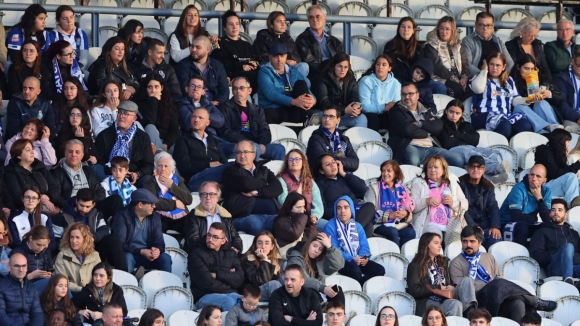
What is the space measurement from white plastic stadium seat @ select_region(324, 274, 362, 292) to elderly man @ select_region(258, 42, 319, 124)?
294cm

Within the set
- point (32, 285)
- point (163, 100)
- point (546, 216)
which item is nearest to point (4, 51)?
point (163, 100)

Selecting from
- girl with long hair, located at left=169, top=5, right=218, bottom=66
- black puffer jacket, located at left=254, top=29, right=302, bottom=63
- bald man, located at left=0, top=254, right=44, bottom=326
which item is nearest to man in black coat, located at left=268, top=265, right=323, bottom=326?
bald man, located at left=0, top=254, right=44, bottom=326

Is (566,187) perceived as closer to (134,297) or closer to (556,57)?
(556,57)

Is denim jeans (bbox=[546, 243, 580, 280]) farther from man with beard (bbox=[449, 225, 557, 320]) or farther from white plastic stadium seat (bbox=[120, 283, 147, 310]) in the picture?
white plastic stadium seat (bbox=[120, 283, 147, 310])

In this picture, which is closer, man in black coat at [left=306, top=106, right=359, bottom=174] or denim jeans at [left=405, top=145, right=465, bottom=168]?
man in black coat at [left=306, top=106, right=359, bottom=174]

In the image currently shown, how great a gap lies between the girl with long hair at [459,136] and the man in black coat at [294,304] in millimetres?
3767

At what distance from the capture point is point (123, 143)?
53.4ft

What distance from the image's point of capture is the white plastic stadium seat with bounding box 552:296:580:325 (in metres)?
15.9

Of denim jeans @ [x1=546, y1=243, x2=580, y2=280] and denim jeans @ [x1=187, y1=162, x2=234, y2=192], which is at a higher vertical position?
denim jeans @ [x1=187, y1=162, x2=234, y2=192]

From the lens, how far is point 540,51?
19766 mm

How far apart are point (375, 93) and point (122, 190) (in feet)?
11.6

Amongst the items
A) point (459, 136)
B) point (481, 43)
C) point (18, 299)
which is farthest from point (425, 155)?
point (18, 299)

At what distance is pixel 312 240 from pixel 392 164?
1.57 m

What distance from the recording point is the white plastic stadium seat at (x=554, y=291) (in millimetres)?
16000
